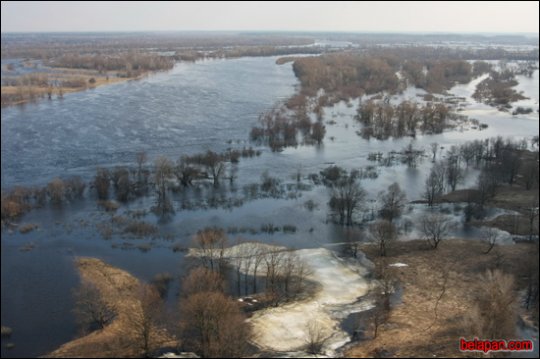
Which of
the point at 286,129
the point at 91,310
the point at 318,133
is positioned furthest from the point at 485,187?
the point at 91,310

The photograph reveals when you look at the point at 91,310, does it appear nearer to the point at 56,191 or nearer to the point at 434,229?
the point at 56,191

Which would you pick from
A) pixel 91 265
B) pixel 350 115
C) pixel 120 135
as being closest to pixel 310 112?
pixel 350 115

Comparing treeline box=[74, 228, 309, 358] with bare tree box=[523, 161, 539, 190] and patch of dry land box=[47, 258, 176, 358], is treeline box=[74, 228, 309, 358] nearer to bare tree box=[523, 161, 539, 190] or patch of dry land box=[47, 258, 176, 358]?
patch of dry land box=[47, 258, 176, 358]

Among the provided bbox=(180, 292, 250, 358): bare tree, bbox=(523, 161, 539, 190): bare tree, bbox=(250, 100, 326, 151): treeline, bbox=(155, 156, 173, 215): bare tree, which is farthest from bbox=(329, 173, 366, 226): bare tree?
bbox=(180, 292, 250, 358): bare tree

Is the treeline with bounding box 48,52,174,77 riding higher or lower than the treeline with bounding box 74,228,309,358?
higher

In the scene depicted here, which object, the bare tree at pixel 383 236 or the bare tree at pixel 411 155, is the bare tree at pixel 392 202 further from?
the bare tree at pixel 411 155

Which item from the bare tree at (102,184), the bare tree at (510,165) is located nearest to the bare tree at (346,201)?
the bare tree at (510,165)
